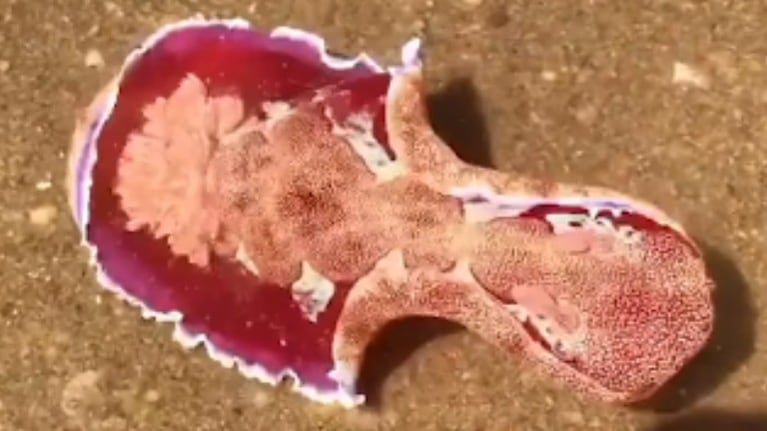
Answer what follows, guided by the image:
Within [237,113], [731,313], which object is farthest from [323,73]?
[731,313]

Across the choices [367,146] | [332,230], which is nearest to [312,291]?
A: [332,230]

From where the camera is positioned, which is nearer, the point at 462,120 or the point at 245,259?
the point at 245,259

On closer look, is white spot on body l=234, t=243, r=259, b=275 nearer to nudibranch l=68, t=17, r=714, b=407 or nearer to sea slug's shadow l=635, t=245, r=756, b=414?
nudibranch l=68, t=17, r=714, b=407

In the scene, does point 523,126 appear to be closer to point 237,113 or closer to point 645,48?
point 645,48

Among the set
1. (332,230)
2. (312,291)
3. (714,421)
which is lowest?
(714,421)

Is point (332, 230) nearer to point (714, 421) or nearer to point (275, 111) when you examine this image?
point (275, 111)

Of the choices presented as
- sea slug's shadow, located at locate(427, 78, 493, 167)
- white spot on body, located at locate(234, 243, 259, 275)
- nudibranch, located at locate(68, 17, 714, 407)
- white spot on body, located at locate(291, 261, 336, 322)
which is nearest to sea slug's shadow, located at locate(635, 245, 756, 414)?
nudibranch, located at locate(68, 17, 714, 407)
